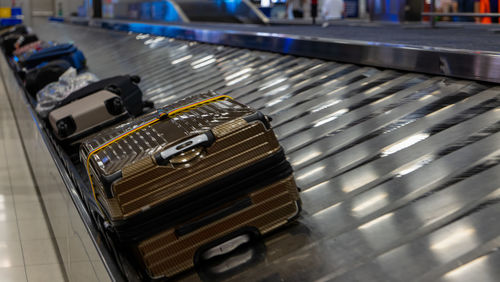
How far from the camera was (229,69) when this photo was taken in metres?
4.36

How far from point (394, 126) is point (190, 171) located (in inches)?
38.5

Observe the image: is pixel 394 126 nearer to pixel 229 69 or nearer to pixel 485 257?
pixel 485 257

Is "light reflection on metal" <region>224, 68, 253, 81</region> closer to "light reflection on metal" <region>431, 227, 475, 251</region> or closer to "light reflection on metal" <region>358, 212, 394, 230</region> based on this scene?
"light reflection on metal" <region>358, 212, 394, 230</region>

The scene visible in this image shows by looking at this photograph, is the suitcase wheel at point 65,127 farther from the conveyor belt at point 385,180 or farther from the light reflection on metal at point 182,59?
the light reflection on metal at point 182,59

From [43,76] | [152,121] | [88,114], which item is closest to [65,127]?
[88,114]

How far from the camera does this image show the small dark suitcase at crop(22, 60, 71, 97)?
17.4 ft

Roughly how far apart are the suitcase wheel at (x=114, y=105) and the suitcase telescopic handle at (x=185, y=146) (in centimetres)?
182

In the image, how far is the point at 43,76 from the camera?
5.39 metres

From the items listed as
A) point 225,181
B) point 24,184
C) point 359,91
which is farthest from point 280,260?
point 24,184

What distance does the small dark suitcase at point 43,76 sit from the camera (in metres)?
5.29

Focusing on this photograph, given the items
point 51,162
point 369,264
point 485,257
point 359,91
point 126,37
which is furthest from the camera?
point 126,37

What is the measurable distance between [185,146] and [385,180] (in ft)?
2.27

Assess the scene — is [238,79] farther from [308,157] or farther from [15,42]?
[15,42]

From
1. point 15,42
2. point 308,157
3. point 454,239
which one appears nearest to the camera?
point 454,239
